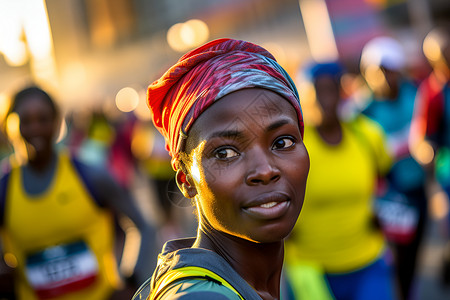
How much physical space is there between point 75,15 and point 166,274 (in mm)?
42977

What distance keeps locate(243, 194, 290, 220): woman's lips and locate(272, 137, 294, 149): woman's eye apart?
0.44 feet

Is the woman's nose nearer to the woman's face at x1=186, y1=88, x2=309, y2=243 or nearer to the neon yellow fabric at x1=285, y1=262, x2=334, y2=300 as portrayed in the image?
the woman's face at x1=186, y1=88, x2=309, y2=243

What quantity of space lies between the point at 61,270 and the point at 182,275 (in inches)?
80.2

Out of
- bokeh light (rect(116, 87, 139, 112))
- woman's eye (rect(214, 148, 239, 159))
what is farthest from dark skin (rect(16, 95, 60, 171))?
bokeh light (rect(116, 87, 139, 112))

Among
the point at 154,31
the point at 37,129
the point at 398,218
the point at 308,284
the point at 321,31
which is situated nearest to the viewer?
the point at 308,284

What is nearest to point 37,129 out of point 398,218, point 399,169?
point 398,218

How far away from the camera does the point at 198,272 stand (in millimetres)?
1189

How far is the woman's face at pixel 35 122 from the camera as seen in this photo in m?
3.03

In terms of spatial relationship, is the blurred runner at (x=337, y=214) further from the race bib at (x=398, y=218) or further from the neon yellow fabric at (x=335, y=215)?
the race bib at (x=398, y=218)

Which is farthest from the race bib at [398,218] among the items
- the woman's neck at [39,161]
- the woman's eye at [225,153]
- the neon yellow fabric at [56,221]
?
the woman's eye at [225,153]

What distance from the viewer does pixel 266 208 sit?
1.31 m

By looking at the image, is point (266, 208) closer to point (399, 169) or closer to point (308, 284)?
point (308, 284)

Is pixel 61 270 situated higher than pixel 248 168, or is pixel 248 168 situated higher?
pixel 248 168

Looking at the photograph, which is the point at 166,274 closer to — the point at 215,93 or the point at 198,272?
the point at 198,272
